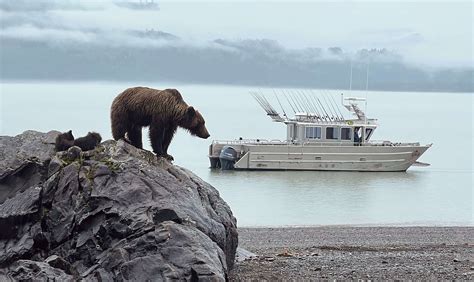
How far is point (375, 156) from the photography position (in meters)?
48.0

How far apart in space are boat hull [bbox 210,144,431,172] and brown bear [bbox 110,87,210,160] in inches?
1343

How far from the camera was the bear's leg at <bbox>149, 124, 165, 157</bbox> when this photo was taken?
12.9 metres

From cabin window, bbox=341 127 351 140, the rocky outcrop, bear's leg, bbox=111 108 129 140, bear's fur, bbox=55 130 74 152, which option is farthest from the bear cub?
cabin window, bbox=341 127 351 140

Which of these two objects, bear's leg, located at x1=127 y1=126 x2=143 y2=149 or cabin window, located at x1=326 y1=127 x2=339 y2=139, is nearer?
bear's leg, located at x1=127 y1=126 x2=143 y2=149

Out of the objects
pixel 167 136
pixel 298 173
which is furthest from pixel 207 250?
pixel 298 173

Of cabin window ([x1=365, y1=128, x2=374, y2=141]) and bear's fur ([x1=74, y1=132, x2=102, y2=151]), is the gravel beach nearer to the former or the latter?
bear's fur ([x1=74, y1=132, x2=102, y2=151])

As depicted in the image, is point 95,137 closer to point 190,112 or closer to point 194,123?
point 190,112

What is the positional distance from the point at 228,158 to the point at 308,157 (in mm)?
4190

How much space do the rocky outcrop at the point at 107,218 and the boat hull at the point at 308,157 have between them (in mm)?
34767

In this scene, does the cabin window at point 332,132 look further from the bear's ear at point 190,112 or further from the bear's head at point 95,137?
the bear's head at point 95,137

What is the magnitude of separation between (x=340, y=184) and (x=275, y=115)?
726 cm

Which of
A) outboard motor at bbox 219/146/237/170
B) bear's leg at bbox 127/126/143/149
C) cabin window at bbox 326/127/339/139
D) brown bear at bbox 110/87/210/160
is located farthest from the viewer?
outboard motor at bbox 219/146/237/170

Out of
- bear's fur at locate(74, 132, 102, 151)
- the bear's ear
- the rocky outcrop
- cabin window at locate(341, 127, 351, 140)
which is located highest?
the bear's ear

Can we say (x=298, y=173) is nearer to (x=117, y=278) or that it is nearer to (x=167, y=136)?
(x=167, y=136)
